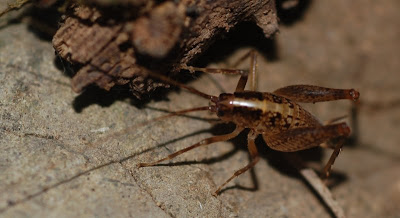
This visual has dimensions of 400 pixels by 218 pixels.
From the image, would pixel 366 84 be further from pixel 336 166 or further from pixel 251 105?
pixel 251 105

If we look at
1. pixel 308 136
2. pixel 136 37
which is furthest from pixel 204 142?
pixel 136 37

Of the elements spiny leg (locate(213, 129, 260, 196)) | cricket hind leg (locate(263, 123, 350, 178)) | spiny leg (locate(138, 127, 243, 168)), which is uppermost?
cricket hind leg (locate(263, 123, 350, 178))

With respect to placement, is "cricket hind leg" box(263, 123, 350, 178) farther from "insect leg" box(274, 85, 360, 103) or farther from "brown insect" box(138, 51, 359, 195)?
"insect leg" box(274, 85, 360, 103)

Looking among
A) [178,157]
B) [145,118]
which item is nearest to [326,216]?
[178,157]

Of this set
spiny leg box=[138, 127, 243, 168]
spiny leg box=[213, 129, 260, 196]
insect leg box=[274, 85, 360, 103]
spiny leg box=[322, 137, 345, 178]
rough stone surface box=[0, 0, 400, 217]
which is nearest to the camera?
rough stone surface box=[0, 0, 400, 217]

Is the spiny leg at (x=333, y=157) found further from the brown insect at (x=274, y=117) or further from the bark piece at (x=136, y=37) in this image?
the bark piece at (x=136, y=37)

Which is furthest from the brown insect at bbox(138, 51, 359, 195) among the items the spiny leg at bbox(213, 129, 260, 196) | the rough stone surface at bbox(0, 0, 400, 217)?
the rough stone surface at bbox(0, 0, 400, 217)

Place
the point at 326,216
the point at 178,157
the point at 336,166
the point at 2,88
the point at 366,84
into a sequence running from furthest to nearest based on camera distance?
the point at 366,84
the point at 336,166
the point at 326,216
the point at 178,157
the point at 2,88

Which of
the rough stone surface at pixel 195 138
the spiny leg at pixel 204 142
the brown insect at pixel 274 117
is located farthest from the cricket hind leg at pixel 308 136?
the rough stone surface at pixel 195 138
